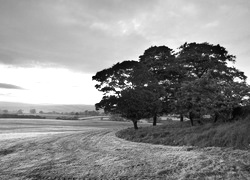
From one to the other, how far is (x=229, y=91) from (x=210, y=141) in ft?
22.6

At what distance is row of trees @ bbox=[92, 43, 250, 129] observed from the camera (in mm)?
16755

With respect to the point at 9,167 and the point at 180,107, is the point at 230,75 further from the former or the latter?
the point at 9,167

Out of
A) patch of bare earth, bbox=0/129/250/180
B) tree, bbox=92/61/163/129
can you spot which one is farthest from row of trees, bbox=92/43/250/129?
patch of bare earth, bbox=0/129/250/180

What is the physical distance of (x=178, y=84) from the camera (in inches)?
1041

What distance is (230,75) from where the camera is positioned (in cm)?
2625

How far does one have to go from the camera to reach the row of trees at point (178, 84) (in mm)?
16755

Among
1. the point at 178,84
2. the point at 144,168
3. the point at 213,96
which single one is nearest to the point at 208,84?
the point at 213,96

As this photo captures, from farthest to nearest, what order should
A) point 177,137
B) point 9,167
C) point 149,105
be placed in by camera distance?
point 149,105 → point 177,137 → point 9,167

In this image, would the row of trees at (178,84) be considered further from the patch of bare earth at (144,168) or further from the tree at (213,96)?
the patch of bare earth at (144,168)

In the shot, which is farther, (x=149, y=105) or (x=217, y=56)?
(x=217, y=56)

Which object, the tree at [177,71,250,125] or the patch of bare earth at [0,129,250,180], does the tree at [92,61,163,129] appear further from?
the patch of bare earth at [0,129,250,180]

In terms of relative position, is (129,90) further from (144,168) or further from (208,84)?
(144,168)

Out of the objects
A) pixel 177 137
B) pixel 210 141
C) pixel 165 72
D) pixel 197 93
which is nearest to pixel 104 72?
pixel 165 72

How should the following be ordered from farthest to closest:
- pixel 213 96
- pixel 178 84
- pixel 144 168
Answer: pixel 178 84, pixel 213 96, pixel 144 168
